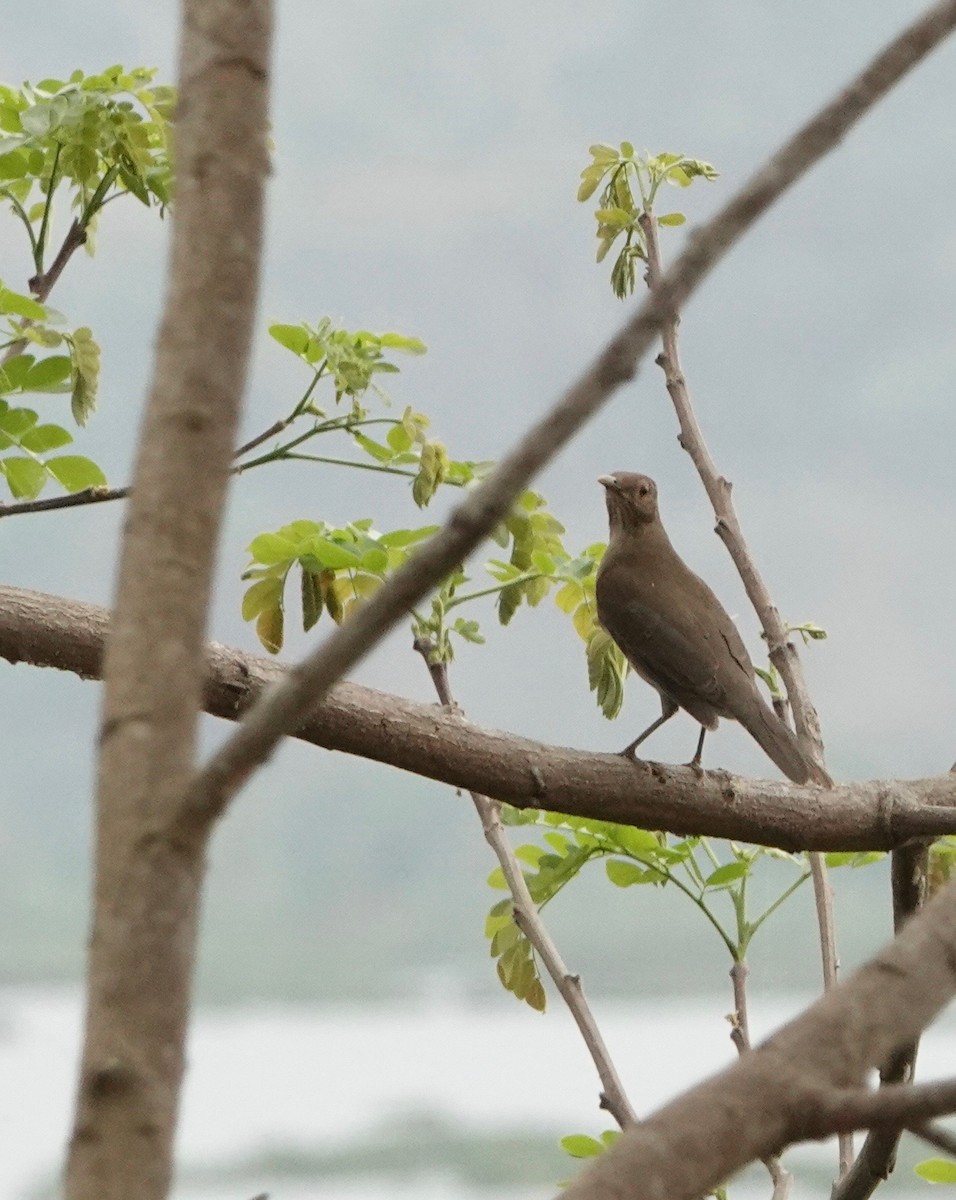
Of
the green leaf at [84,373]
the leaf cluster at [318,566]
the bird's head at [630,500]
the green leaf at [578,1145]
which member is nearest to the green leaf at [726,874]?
the green leaf at [578,1145]

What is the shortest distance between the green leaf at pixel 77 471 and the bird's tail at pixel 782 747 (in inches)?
33.4

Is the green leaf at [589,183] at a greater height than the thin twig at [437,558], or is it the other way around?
the green leaf at [589,183]

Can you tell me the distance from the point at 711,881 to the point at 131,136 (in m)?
1.01

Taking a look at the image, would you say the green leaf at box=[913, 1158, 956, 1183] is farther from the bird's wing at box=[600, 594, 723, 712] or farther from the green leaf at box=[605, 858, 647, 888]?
the bird's wing at box=[600, 594, 723, 712]

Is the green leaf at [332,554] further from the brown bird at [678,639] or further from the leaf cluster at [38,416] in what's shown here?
the brown bird at [678,639]

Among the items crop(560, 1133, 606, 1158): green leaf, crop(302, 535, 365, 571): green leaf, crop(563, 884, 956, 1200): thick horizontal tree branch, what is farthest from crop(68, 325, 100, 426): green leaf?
crop(563, 884, 956, 1200): thick horizontal tree branch

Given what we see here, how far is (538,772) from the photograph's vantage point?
4.91 feet

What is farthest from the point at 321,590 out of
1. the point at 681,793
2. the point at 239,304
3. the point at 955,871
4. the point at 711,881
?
the point at 239,304

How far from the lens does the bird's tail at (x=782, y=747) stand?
1.94 metres

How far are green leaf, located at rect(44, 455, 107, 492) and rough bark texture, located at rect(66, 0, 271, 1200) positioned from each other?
913mm

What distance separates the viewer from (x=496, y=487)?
549mm

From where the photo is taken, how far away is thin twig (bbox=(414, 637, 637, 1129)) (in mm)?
1596

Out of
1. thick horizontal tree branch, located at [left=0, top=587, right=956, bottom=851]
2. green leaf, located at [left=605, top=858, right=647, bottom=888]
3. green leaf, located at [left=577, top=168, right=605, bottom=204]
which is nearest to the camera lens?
thick horizontal tree branch, located at [left=0, top=587, right=956, bottom=851]

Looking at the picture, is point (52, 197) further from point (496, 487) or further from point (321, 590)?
point (496, 487)
